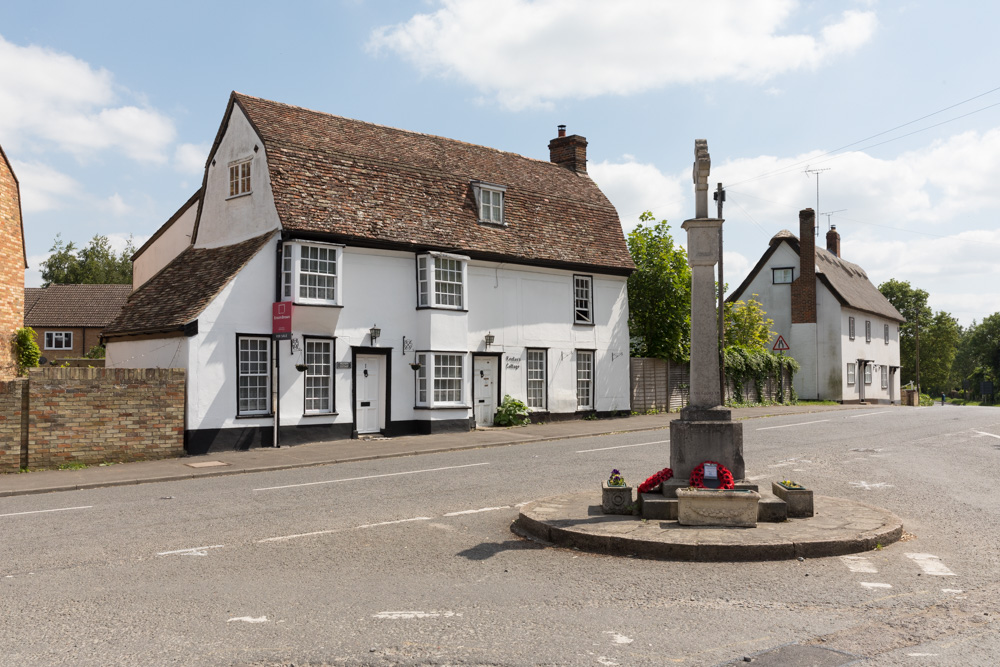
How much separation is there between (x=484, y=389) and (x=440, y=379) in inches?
82.1

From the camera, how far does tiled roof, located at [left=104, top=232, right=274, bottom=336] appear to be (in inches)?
746

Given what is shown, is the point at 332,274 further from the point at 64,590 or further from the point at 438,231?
the point at 64,590

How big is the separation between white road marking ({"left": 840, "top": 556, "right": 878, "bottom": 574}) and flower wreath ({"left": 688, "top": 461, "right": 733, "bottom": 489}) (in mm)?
1683

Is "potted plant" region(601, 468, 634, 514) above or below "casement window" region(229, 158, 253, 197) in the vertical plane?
below

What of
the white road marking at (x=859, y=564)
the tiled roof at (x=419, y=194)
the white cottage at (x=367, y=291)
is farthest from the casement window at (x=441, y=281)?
the white road marking at (x=859, y=564)

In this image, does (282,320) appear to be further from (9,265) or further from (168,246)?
(168,246)

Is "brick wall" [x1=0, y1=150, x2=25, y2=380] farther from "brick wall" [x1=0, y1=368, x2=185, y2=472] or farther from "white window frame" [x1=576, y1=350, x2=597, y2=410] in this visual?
"white window frame" [x1=576, y1=350, x2=597, y2=410]

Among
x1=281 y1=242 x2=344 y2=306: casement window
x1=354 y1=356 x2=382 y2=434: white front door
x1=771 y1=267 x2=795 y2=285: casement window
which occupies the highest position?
x1=771 y1=267 x2=795 y2=285: casement window

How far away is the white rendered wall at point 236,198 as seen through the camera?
20.7 metres

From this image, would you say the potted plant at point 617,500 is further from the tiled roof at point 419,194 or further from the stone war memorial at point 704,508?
the tiled roof at point 419,194

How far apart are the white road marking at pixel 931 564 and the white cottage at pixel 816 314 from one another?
38314 millimetres

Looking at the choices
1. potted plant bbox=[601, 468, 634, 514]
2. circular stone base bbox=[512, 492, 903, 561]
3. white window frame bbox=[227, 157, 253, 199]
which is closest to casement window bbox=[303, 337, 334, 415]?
white window frame bbox=[227, 157, 253, 199]

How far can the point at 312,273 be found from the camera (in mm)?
20000

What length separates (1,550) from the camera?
8.29 metres
